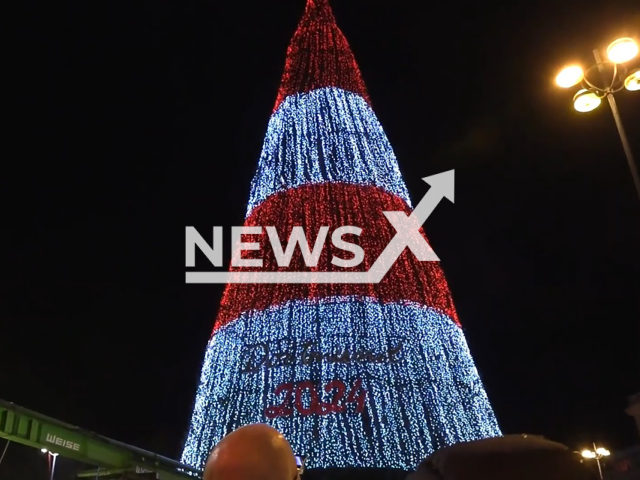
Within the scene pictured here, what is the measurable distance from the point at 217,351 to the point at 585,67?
8696mm

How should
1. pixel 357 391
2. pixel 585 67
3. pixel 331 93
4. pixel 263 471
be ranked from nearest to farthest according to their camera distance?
pixel 263 471 < pixel 585 67 < pixel 357 391 < pixel 331 93

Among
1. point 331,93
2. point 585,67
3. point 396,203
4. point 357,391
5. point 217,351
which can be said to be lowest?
point 357,391

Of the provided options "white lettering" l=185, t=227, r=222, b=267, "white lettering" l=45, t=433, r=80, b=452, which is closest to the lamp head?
"white lettering" l=45, t=433, r=80, b=452

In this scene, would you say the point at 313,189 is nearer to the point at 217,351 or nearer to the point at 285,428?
the point at 217,351

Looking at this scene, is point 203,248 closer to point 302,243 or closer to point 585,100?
point 302,243

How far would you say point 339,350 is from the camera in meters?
13.4

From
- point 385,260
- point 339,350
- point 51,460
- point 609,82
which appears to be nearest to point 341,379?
point 339,350

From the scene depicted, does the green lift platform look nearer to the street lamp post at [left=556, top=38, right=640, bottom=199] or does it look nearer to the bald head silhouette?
the street lamp post at [left=556, top=38, right=640, bottom=199]

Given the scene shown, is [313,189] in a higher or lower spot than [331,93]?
lower

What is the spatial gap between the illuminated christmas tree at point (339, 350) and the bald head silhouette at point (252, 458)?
11.6m

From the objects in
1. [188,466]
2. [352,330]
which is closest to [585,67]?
[352,330]

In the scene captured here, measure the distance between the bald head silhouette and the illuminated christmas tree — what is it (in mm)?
11644

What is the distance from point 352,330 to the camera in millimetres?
13344

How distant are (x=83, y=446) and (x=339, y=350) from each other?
203 inches
